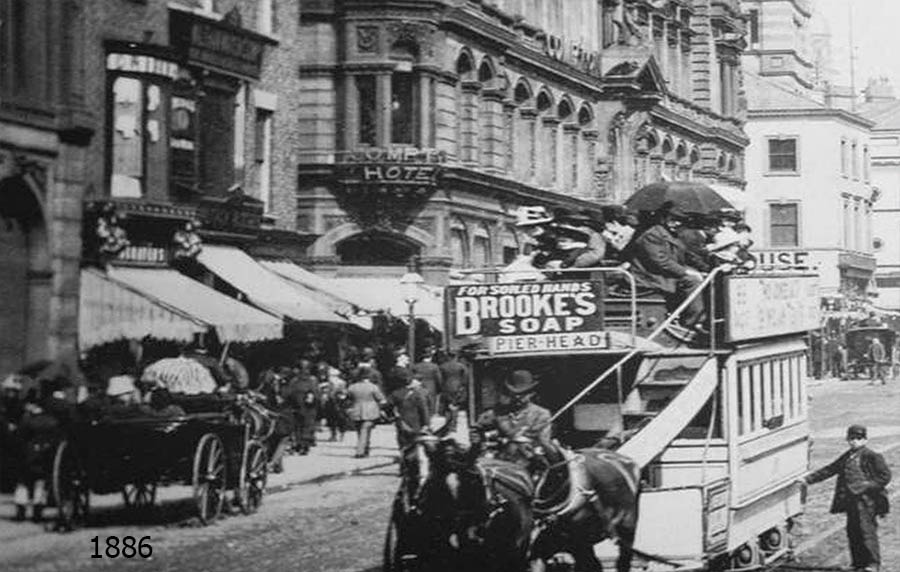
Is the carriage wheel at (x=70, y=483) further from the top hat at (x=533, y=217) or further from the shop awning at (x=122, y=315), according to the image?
the shop awning at (x=122, y=315)

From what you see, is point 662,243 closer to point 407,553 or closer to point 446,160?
point 407,553

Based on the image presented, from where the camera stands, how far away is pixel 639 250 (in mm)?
15055

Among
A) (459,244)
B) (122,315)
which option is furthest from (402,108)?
(122,315)

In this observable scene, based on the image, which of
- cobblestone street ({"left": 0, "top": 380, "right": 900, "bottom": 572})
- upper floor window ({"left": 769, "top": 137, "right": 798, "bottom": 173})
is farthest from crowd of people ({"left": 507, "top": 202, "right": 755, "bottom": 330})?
upper floor window ({"left": 769, "top": 137, "right": 798, "bottom": 173})

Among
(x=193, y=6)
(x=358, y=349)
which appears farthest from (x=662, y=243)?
(x=358, y=349)

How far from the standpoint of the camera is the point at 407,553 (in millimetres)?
11281

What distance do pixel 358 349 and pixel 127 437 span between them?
20.4 m

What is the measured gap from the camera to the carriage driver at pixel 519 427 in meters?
11.8

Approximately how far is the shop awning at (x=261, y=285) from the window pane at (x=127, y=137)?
7.09 ft

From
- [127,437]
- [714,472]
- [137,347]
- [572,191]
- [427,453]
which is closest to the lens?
[427,453]

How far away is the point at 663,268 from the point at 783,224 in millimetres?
60396

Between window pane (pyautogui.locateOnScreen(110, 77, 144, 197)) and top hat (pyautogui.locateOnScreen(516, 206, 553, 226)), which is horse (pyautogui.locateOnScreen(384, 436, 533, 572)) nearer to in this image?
top hat (pyautogui.locateOnScreen(516, 206, 553, 226))

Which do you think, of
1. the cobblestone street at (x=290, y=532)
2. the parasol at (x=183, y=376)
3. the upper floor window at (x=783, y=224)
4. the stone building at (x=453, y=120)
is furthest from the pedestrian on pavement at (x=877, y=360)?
the parasol at (x=183, y=376)

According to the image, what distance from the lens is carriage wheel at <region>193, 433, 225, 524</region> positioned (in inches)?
633
